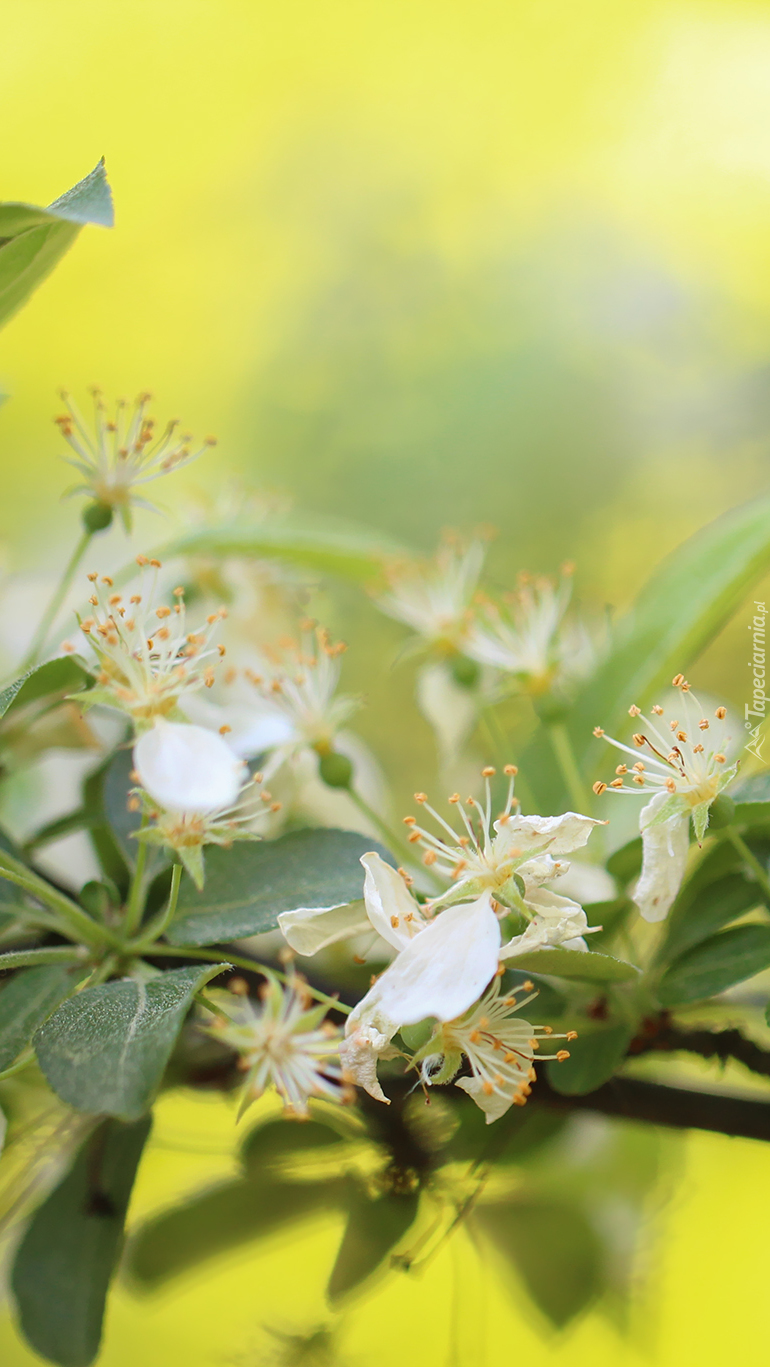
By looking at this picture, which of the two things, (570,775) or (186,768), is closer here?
(186,768)

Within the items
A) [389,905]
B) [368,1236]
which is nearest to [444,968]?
[389,905]

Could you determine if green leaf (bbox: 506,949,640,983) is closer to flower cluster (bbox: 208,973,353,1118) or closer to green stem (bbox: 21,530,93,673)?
flower cluster (bbox: 208,973,353,1118)

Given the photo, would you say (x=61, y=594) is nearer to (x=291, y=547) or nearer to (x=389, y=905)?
(x=291, y=547)

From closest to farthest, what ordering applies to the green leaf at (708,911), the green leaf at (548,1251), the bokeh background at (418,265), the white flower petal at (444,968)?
the white flower petal at (444,968), the green leaf at (708,911), the green leaf at (548,1251), the bokeh background at (418,265)

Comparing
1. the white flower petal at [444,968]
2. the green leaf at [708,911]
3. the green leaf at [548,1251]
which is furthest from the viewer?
the green leaf at [548,1251]

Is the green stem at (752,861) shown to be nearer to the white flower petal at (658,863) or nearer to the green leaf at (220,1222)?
the white flower petal at (658,863)

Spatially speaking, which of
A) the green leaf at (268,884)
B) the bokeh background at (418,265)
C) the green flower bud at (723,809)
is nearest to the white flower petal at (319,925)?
the green leaf at (268,884)
